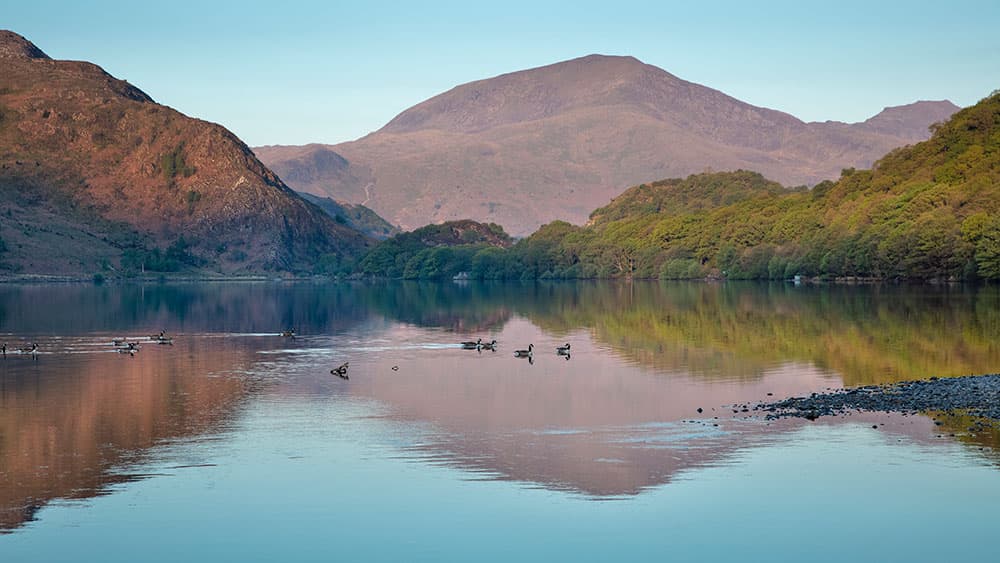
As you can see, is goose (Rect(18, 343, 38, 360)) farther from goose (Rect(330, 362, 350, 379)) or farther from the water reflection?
goose (Rect(330, 362, 350, 379))

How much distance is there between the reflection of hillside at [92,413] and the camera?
27594mm

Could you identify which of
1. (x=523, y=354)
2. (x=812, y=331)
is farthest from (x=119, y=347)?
(x=812, y=331)

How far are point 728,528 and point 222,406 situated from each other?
869 inches

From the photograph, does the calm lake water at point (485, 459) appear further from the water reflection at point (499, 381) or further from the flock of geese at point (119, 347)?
the flock of geese at point (119, 347)

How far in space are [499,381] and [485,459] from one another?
18.5 m

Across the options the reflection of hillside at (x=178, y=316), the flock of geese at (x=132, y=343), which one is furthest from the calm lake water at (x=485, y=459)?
the reflection of hillside at (x=178, y=316)

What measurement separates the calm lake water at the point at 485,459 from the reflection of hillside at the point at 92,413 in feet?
0.43

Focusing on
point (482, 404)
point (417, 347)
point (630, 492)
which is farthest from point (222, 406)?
point (417, 347)

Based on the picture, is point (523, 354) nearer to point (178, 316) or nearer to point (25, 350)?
point (25, 350)

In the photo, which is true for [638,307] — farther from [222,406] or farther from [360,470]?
[360,470]

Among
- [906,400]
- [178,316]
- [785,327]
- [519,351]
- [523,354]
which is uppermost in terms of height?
[178,316]

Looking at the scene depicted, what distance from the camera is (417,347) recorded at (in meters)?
67.1

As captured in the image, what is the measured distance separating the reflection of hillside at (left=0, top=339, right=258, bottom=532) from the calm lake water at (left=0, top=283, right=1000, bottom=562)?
0.43 feet

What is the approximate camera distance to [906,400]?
3831cm
